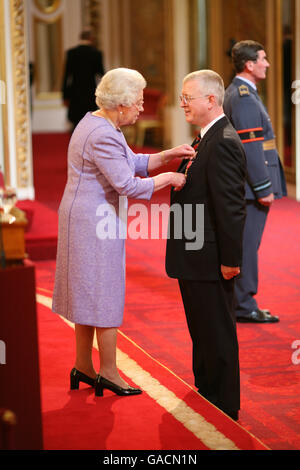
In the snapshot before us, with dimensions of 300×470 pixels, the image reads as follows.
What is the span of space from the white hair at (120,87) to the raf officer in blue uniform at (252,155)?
1678 millimetres

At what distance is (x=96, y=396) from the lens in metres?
3.85

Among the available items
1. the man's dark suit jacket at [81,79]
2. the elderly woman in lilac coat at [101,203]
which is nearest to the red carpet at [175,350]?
the elderly woman in lilac coat at [101,203]

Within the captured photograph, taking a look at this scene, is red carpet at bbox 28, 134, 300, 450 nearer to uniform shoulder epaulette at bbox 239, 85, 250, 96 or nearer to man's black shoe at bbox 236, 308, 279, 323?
man's black shoe at bbox 236, 308, 279, 323

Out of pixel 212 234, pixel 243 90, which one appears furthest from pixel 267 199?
pixel 212 234

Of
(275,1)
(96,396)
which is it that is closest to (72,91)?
(275,1)

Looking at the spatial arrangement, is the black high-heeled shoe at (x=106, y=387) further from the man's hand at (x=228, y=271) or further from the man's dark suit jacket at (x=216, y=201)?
the man's hand at (x=228, y=271)

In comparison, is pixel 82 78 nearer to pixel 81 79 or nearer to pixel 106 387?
pixel 81 79

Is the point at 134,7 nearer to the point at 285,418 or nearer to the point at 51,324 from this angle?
the point at 51,324

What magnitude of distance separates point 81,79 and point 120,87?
7878 mm

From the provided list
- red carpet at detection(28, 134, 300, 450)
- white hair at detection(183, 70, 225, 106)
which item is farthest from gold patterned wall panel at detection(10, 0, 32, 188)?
white hair at detection(183, 70, 225, 106)

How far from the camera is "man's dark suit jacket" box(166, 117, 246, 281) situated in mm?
3604

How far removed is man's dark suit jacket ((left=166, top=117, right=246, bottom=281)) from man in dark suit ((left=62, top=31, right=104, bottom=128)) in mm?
7655

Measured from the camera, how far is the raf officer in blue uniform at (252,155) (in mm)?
5125
